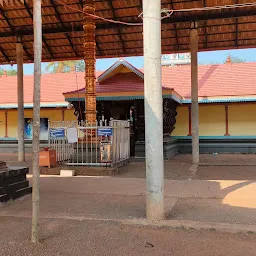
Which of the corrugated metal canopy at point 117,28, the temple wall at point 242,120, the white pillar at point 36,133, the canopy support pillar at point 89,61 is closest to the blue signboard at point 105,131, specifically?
the canopy support pillar at point 89,61

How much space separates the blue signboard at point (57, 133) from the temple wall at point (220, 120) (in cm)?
788

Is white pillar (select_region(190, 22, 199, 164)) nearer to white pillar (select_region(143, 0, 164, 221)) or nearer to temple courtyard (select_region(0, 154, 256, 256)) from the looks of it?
temple courtyard (select_region(0, 154, 256, 256))

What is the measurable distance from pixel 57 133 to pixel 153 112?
22.9ft

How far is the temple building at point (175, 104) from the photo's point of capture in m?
15.7

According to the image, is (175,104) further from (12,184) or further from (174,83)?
(12,184)

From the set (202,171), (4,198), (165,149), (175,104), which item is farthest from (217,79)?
(4,198)

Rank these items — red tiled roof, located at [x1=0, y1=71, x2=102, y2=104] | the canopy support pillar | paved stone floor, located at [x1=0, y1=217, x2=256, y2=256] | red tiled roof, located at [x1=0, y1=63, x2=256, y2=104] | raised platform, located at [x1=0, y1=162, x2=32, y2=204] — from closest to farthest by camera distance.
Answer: paved stone floor, located at [x1=0, y1=217, x2=256, y2=256], raised platform, located at [x1=0, y1=162, x2=32, y2=204], the canopy support pillar, red tiled roof, located at [x1=0, y1=63, x2=256, y2=104], red tiled roof, located at [x1=0, y1=71, x2=102, y2=104]

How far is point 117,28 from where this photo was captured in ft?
49.5

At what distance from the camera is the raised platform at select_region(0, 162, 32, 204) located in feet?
22.4

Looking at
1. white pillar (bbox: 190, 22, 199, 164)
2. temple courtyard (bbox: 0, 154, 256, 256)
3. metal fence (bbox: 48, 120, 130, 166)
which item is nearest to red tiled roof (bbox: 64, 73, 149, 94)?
white pillar (bbox: 190, 22, 199, 164)

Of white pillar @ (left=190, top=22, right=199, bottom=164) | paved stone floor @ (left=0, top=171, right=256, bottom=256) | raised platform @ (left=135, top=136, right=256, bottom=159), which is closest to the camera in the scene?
paved stone floor @ (left=0, top=171, right=256, bottom=256)

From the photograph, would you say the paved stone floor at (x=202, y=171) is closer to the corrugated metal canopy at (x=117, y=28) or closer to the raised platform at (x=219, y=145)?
the raised platform at (x=219, y=145)

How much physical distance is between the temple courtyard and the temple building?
6460 millimetres

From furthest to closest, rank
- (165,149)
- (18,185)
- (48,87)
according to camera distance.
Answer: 1. (48,87)
2. (165,149)
3. (18,185)
